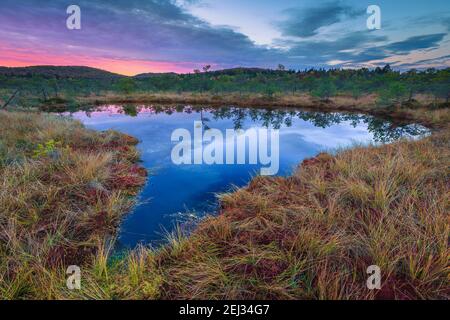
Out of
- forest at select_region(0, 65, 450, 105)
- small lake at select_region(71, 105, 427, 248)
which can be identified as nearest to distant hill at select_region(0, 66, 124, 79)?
forest at select_region(0, 65, 450, 105)

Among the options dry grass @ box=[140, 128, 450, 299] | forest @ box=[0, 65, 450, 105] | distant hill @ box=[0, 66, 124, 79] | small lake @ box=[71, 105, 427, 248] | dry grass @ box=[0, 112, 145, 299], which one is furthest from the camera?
distant hill @ box=[0, 66, 124, 79]

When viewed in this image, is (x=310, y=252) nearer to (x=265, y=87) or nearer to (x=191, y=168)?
(x=191, y=168)

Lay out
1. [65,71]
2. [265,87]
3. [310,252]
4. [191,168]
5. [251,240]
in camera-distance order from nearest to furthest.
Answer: [310,252]
[251,240]
[191,168]
[265,87]
[65,71]

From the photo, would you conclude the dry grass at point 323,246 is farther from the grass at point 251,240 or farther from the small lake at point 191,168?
the small lake at point 191,168

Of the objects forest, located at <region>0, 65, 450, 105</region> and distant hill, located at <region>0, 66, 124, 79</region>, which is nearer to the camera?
forest, located at <region>0, 65, 450, 105</region>

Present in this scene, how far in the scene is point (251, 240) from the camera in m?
3.46

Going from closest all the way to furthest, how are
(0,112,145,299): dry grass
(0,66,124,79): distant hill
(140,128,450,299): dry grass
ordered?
(140,128,450,299): dry grass, (0,112,145,299): dry grass, (0,66,124,79): distant hill

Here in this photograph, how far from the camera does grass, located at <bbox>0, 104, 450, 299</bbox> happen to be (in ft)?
8.39

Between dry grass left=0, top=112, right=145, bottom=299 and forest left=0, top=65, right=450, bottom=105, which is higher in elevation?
forest left=0, top=65, right=450, bottom=105

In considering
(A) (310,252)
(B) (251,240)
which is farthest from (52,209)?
(A) (310,252)

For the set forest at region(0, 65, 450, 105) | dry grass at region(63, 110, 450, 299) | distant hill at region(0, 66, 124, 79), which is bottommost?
dry grass at region(63, 110, 450, 299)

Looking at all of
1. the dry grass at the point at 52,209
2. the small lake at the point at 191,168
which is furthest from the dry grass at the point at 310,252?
the small lake at the point at 191,168

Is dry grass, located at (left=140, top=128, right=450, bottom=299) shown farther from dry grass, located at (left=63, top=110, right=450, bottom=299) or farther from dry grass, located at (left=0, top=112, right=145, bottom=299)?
dry grass, located at (left=0, top=112, right=145, bottom=299)
